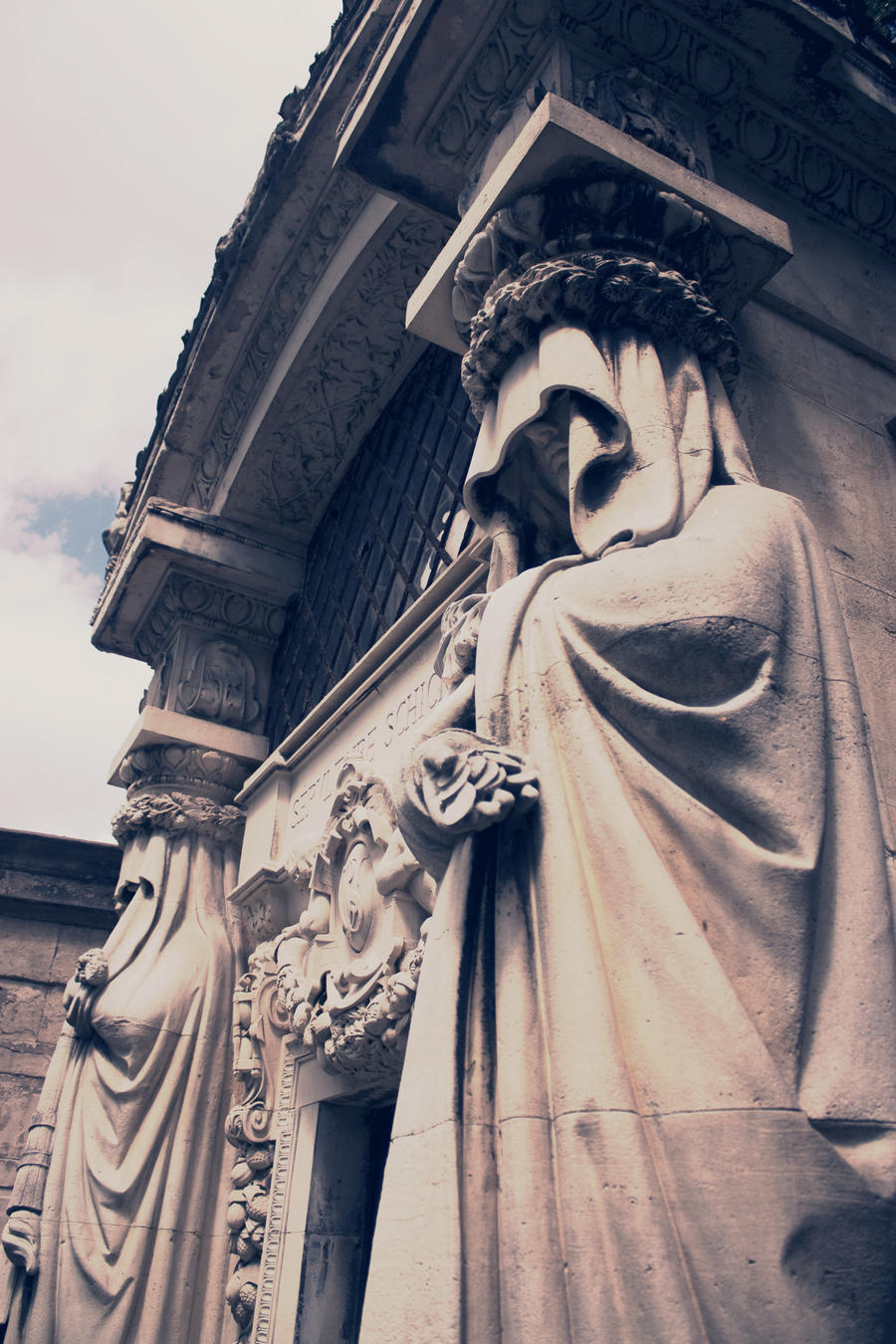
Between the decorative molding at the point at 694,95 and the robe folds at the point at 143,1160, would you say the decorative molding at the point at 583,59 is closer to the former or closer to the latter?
the decorative molding at the point at 694,95

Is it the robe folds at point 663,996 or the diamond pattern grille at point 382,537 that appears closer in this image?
the robe folds at point 663,996

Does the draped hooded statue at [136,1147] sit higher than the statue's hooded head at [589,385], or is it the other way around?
the statue's hooded head at [589,385]

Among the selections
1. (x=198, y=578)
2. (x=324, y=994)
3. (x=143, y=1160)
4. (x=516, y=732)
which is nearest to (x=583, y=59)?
(x=516, y=732)

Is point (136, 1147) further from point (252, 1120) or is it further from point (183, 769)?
point (183, 769)

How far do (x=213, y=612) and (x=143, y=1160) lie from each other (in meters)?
3.14

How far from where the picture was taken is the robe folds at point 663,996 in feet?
5.08

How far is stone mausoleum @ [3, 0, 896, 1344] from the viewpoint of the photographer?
168cm

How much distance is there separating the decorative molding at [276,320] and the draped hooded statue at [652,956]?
340 cm

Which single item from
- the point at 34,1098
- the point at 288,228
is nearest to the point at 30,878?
the point at 34,1098

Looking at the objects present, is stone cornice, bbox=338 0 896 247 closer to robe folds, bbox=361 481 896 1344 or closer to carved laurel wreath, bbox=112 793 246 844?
robe folds, bbox=361 481 896 1344

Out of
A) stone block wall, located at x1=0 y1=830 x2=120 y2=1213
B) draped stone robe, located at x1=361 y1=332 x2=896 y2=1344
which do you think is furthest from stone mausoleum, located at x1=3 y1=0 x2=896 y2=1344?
stone block wall, located at x1=0 y1=830 x2=120 y2=1213

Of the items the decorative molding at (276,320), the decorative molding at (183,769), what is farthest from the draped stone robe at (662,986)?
the decorative molding at (183,769)

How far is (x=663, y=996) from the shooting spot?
1755 mm

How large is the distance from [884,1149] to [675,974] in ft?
1.32
